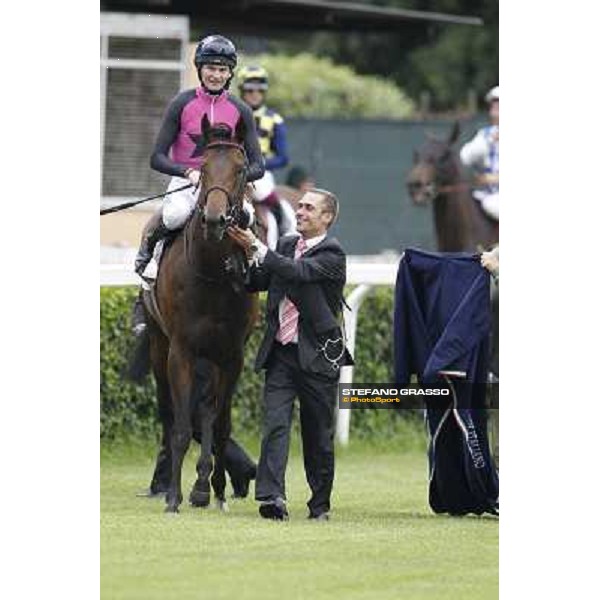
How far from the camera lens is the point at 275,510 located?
10.2m

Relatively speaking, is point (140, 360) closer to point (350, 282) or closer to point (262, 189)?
point (350, 282)

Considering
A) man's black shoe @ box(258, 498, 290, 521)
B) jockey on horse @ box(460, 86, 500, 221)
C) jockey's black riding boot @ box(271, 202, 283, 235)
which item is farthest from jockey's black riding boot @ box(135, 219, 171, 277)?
jockey on horse @ box(460, 86, 500, 221)

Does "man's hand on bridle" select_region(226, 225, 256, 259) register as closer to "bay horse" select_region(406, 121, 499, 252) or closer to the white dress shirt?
the white dress shirt

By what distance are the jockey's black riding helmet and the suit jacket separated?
0.98 meters

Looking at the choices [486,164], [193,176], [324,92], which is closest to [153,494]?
[193,176]

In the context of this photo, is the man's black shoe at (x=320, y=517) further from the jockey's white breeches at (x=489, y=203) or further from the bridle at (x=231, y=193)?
the jockey's white breeches at (x=489, y=203)

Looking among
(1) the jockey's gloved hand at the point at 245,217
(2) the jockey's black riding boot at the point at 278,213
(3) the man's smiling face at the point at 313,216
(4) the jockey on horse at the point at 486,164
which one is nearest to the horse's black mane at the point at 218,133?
(1) the jockey's gloved hand at the point at 245,217

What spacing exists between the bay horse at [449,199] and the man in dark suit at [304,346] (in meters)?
7.45

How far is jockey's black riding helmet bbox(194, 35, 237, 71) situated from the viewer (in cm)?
1061

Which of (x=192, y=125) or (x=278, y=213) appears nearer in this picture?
(x=192, y=125)

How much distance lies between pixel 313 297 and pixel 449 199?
8.55 m

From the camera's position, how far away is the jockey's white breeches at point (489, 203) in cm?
1809
